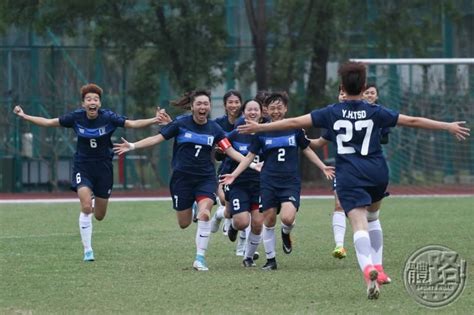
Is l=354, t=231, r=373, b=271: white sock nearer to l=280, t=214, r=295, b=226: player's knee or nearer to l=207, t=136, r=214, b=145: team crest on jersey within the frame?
l=280, t=214, r=295, b=226: player's knee

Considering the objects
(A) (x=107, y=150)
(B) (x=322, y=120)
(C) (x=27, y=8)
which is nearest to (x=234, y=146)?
(A) (x=107, y=150)

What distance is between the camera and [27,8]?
106 feet

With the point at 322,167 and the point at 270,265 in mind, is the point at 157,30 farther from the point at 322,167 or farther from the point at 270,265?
the point at 270,265

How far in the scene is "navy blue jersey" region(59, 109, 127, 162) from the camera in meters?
14.1

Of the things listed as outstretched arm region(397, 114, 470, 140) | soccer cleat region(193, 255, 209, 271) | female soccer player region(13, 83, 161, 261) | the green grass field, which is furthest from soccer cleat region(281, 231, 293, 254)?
outstretched arm region(397, 114, 470, 140)

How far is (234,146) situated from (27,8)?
65.0ft

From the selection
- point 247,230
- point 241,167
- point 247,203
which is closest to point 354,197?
point 241,167

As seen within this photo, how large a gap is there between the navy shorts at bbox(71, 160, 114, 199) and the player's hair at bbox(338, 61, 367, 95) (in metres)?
5.02

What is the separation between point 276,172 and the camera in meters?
12.7

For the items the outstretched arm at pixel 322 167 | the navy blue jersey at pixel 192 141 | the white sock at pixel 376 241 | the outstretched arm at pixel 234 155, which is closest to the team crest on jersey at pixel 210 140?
the navy blue jersey at pixel 192 141

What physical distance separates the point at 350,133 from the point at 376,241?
51.4 inches

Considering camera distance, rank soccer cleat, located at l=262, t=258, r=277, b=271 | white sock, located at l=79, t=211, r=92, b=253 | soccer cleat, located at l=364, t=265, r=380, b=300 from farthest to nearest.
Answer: white sock, located at l=79, t=211, r=92, b=253, soccer cleat, located at l=262, t=258, r=277, b=271, soccer cleat, located at l=364, t=265, r=380, b=300

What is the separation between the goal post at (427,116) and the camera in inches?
1237

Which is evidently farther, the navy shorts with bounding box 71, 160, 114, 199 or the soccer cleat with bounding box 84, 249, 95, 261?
the navy shorts with bounding box 71, 160, 114, 199
